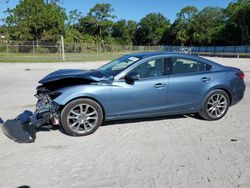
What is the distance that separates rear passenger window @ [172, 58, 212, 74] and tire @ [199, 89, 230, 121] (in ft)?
1.83

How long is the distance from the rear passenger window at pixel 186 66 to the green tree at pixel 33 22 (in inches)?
2290

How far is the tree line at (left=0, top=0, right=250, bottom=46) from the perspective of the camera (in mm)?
63781

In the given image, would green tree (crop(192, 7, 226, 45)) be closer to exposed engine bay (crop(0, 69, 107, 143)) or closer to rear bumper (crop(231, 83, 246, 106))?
rear bumper (crop(231, 83, 246, 106))

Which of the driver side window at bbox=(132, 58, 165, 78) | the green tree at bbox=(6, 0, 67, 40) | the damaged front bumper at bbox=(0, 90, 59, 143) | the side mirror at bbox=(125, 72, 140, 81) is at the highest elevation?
the green tree at bbox=(6, 0, 67, 40)

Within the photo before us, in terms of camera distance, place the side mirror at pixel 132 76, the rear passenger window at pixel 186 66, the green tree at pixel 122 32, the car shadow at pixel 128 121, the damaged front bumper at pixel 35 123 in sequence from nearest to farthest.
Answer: the damaged front bumper at pixel 35 123 < the side mirror at pixel 132 76 < the car shadow at pixel 128 121 < the rear passenger window at pixel 186 66 < the green tree at pixel 122 32

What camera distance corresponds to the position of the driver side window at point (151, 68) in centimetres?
645

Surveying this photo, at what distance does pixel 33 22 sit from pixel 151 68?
6044cm

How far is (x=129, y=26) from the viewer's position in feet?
443

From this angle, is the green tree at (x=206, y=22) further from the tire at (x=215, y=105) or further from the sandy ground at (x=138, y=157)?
the sandy ground at (x=138, y=157)

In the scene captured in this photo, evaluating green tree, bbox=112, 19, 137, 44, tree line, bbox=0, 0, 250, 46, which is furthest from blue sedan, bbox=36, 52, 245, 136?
green tree, bbox=112, 19, 137, 44

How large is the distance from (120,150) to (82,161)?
72 centimetres

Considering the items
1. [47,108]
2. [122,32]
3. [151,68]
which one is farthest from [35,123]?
[122,32]

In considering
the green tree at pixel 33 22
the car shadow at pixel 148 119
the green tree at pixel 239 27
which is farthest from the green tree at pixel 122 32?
the car shadow at pixel 148 119

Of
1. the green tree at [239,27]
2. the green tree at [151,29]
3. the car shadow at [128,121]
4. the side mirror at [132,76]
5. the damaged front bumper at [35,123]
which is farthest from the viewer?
the green tree at [151,29]
